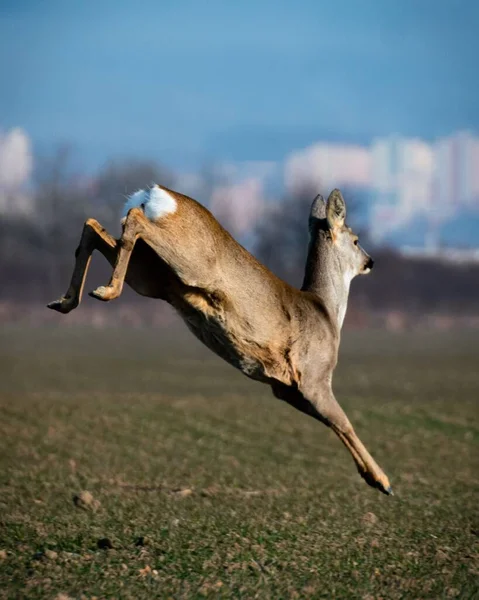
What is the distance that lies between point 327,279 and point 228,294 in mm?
1582

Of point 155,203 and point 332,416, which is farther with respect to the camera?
point 332,416

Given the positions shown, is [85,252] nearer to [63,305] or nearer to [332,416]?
[63,305]

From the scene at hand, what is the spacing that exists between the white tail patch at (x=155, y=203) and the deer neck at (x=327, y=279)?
6.57 feet

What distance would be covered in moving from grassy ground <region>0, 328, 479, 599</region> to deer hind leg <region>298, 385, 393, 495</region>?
488 millimetres

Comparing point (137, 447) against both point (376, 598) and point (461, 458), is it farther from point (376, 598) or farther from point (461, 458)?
point (376, 598)

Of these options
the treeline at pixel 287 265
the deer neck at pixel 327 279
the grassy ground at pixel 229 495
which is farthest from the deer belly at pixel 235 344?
the treeline at pixel 287 265

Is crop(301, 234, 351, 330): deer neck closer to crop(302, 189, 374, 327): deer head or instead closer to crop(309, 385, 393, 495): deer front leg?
crop(302, 189, 374, 327): deer head

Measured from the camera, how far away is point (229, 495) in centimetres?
1123

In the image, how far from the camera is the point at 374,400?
22.1 metres

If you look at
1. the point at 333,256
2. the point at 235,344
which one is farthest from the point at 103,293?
the point at 333,256

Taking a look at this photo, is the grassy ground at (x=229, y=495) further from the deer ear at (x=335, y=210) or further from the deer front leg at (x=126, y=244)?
the deer ear at (x=335, y=210)

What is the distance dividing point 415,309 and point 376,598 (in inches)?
2791

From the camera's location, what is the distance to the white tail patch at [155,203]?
25.6 ft

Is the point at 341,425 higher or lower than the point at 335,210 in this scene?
lower
